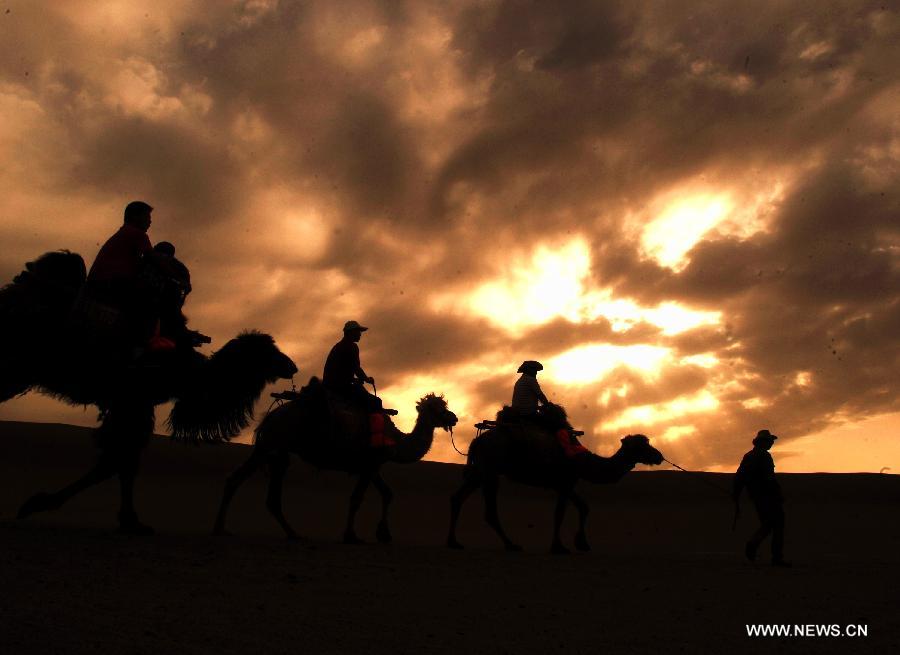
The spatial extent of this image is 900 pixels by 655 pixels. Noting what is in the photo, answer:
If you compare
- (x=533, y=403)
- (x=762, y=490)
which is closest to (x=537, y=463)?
(x=533, y=403)

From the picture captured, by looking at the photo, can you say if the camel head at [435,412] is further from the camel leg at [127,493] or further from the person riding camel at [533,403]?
the camel leg at [127,493]

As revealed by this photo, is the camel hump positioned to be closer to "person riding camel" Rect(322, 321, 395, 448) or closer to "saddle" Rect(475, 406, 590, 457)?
"person riding camel" Rect(322, 321, 395, 448)

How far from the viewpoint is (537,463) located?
15.8 m

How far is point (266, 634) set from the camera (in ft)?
24.2

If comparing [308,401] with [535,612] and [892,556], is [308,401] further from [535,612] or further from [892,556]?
[892,556]

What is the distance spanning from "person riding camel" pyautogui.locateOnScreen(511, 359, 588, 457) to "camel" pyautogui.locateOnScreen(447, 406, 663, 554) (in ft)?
0.47

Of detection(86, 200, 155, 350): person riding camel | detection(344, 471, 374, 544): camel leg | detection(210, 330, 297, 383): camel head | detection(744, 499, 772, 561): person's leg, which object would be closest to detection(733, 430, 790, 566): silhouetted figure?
detection(744, 499, 772, 561): person's leg

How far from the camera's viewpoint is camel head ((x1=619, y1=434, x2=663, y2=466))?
1606cm

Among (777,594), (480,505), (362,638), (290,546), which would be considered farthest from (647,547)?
(362,638)

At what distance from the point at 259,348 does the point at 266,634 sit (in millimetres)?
5723

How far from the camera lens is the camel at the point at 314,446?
13.5m

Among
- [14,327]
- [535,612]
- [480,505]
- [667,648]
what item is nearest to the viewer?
[667,648]

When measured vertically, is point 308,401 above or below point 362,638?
above

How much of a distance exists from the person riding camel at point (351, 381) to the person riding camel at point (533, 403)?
2.72 metres
